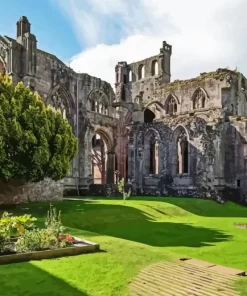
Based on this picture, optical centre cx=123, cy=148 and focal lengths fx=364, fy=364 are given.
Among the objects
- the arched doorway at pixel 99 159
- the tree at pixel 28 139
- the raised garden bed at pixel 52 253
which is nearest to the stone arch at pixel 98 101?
the arched doorway at pixel 99 159

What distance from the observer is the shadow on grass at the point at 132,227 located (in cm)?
1252

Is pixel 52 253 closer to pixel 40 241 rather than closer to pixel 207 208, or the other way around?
pixel 40 241

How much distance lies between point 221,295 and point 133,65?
4744 centimetres

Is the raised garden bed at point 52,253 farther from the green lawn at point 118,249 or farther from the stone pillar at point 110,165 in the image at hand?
the stone pillar at point 110,165

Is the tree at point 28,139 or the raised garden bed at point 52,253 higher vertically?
the tree at point 28,139

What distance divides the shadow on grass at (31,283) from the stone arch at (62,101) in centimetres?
2688

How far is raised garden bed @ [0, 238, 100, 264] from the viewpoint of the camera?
304 inches

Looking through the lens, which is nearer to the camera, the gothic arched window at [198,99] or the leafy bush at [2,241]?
the leafy bush at [2,241]

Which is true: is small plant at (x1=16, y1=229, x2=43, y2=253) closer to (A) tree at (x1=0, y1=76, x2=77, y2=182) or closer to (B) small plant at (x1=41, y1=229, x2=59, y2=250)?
(B) small plant at (x1=41, y1=229, x2=59, y2=250)

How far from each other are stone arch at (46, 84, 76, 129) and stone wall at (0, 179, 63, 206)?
13099 millimetres

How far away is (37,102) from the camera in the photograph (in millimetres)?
18719

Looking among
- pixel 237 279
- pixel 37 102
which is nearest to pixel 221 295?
pixel 237 279

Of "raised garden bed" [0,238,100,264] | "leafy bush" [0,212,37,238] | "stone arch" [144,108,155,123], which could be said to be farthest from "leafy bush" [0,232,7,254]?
"stone arch" [144,108,155,123]

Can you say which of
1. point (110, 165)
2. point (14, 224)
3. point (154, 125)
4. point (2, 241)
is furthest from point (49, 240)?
point (110, 165)
